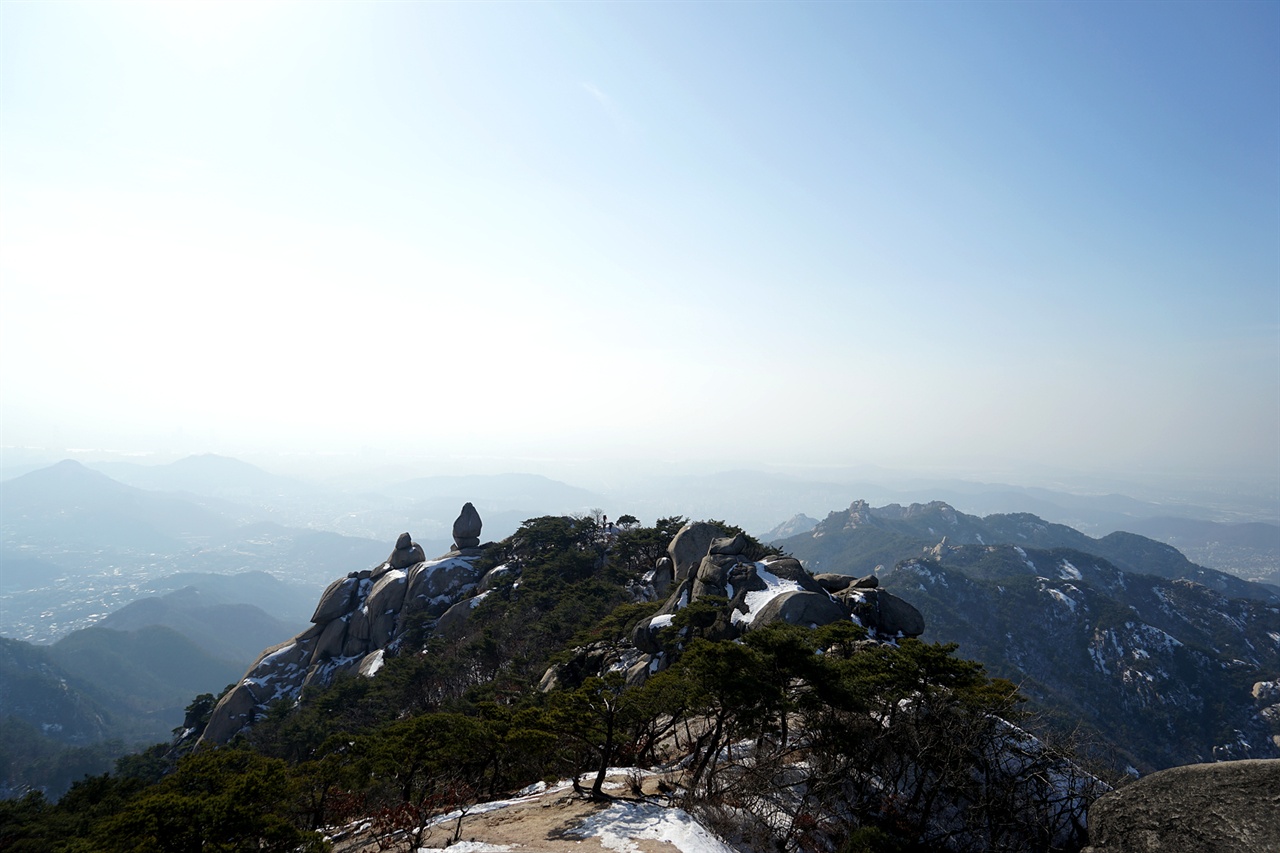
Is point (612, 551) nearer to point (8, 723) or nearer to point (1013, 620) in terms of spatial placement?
point (1013, 620)

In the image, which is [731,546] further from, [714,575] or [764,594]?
[764,594]

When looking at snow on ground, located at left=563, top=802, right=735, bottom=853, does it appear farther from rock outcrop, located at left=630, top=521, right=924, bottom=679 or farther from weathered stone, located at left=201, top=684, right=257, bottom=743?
weathered stone, located at left=201, top=684, right=257, bottom=743

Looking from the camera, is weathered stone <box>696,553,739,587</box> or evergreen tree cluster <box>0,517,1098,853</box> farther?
weathered stone <box>696,553,739,587</box>

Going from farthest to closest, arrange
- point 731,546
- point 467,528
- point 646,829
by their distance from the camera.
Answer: point 467,528 → point 731,546 → point 646,829

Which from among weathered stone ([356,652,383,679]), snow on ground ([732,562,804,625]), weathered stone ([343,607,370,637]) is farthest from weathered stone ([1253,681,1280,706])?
weathered stone ([343,607,370,637])

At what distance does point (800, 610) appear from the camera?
24.1m

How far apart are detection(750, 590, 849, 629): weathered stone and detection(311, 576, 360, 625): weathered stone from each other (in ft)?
147

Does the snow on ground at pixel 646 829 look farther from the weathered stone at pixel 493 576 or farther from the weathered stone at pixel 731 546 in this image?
the weathered stone at pixel 493 576

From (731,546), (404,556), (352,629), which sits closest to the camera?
(731,546)

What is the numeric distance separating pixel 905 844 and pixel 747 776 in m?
4.21

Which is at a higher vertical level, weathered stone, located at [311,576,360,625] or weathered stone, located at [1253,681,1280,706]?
weathered stone, located at [311,576,360,625]

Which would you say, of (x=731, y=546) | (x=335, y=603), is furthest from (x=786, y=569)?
(x=335, y=603)

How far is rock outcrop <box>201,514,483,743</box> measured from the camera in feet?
144

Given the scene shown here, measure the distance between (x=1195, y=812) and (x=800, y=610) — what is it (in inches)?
630
